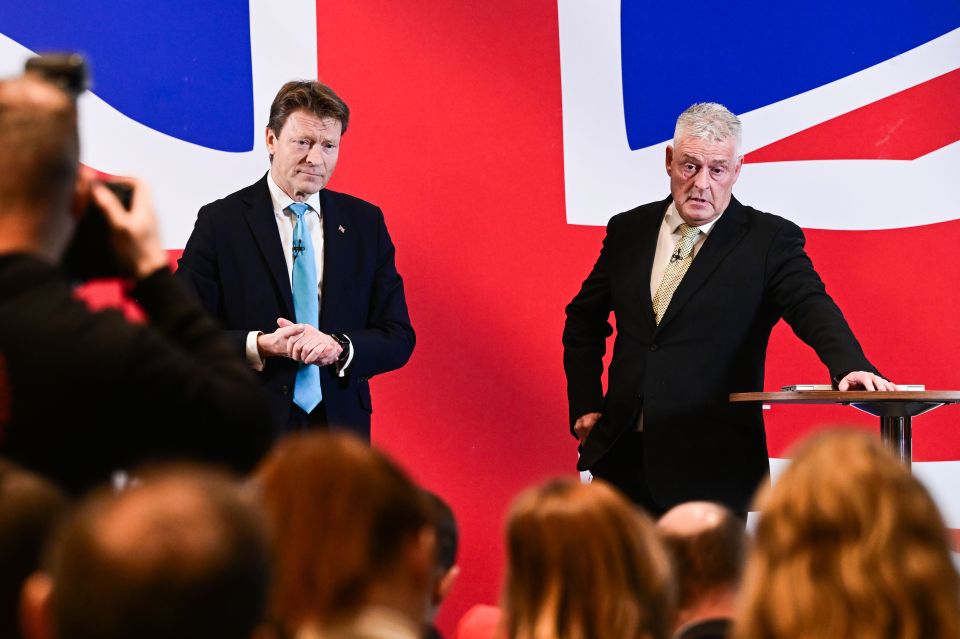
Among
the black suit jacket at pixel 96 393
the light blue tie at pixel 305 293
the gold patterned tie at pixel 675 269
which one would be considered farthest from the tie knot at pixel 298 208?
the black suit jacket at pixel 96 393

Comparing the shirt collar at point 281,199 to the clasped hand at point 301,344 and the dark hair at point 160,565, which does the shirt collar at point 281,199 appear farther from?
the dark hair at point 160,565

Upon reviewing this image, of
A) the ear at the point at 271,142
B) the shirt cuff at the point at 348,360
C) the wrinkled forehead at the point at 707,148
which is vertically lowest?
the shirt cuff at the point at 348,360

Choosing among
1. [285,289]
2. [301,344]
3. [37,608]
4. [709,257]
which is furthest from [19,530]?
[709,257]

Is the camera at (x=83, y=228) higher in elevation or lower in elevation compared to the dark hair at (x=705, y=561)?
higher

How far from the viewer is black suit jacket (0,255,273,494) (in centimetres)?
159

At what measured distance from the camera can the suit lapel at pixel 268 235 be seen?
399 centimetres

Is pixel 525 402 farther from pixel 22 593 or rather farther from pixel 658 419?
pixel 22 593

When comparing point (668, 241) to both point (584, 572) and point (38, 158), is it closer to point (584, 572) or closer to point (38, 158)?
point (584, 572)

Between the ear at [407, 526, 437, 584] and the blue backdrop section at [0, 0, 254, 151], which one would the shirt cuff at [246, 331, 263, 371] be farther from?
the ear at [407, 526, 437, 584]

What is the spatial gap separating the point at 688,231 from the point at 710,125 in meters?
0.34

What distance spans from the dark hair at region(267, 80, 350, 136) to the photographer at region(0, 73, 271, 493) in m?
2.31

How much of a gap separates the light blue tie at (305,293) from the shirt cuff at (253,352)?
0.15 metres

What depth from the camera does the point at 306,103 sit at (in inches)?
160

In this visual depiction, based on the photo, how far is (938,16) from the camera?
545cm
